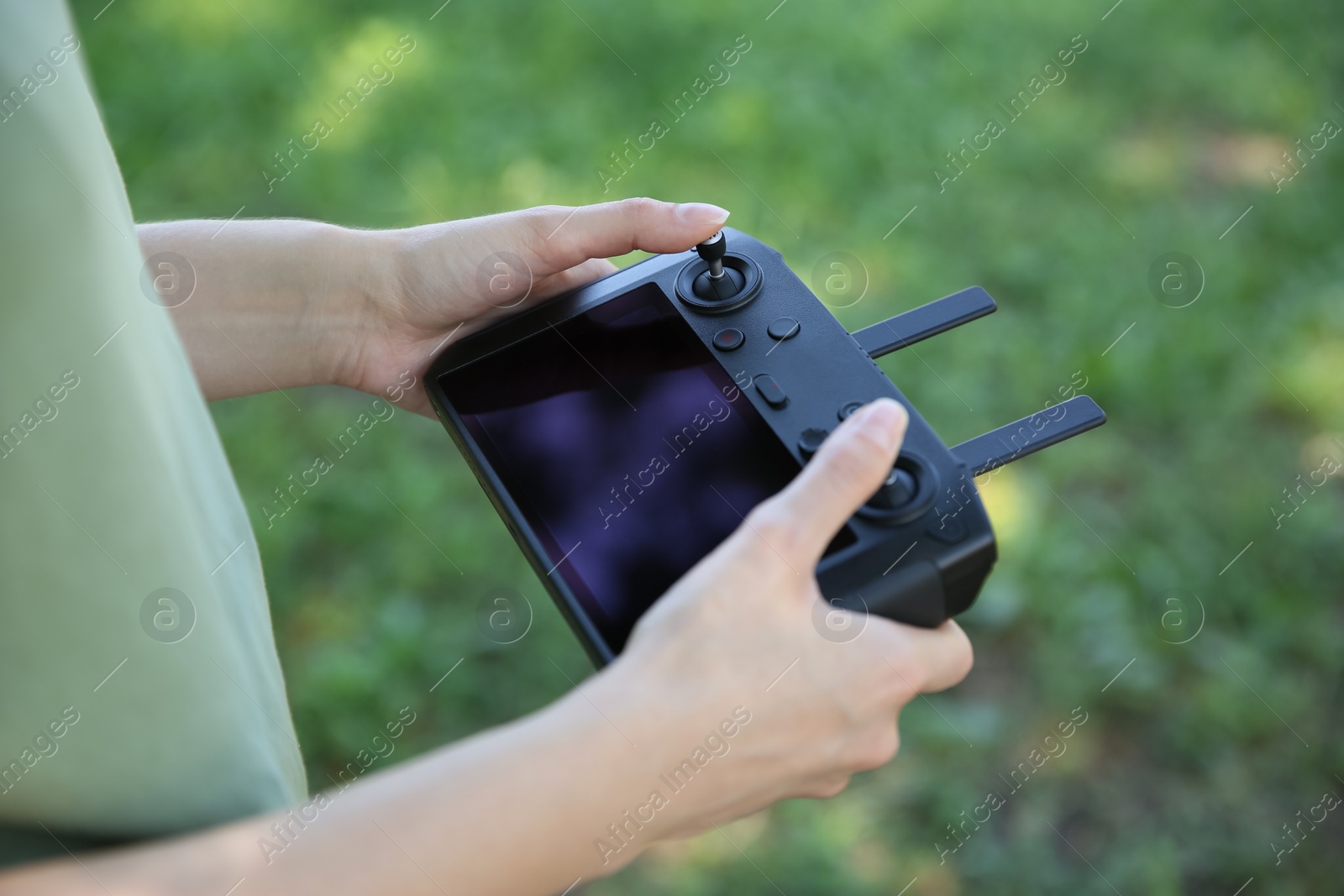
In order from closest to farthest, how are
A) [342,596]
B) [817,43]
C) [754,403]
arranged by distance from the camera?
[754,403] < [342,596] < [817,43]

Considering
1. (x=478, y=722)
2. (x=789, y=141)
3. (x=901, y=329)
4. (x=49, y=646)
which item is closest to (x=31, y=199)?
(x=49, y=646)

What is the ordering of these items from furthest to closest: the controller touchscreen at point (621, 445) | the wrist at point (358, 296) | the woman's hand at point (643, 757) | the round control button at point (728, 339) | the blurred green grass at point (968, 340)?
the blurred green grass at point (968, 340) → the wrist at point (358, 296) → the round control button at point (728, 339) → the controller touchscreen at point (621, 445) → the woman's hand at point (643, 757)

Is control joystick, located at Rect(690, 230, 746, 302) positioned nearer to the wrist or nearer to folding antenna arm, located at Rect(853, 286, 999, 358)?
folding antenna arm, located at Rect(853, 286, 999, 358)

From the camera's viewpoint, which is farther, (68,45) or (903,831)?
(903,831)

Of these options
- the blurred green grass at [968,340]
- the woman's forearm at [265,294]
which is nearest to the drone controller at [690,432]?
the woman's forearm at [265,294]

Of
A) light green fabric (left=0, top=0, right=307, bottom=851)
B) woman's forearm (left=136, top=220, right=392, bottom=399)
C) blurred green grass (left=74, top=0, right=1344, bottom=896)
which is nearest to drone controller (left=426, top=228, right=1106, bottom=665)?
woman's forearm (left=136, top=220, right=392, bottom=399)

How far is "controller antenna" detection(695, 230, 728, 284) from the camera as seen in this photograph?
1062 millimetres

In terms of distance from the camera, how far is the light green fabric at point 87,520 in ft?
2.25

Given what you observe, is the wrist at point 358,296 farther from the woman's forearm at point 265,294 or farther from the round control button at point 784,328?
the round control button at point 784,328

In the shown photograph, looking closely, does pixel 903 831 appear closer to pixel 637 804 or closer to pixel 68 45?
pixel 637 804

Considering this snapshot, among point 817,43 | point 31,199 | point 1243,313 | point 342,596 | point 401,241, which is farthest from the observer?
point 817,43

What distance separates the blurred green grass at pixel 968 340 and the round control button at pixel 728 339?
821 millimetres

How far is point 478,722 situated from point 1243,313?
1.55 m

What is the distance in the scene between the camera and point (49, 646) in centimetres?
70
